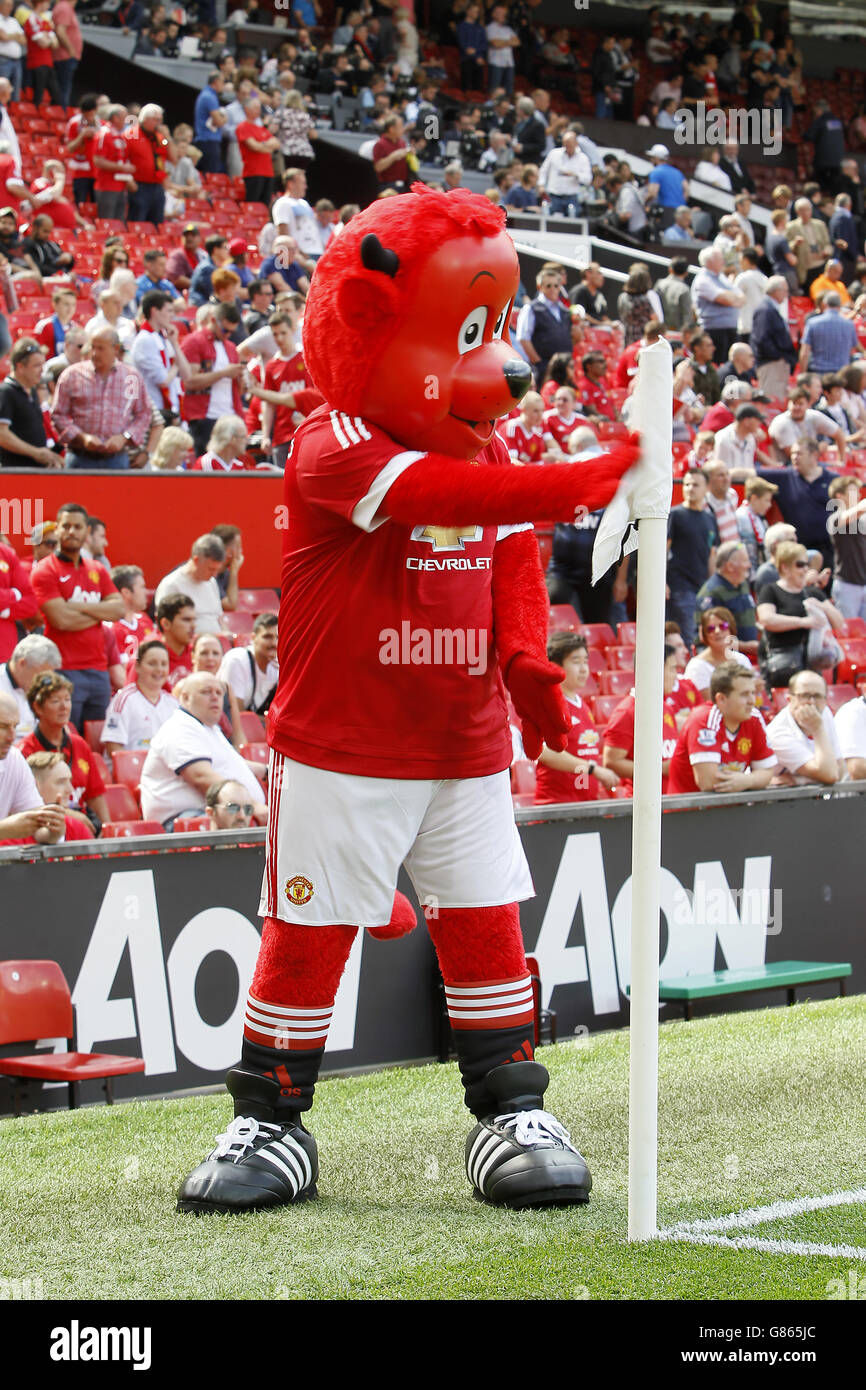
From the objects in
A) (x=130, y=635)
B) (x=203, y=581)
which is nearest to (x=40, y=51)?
(x=203, y=581)

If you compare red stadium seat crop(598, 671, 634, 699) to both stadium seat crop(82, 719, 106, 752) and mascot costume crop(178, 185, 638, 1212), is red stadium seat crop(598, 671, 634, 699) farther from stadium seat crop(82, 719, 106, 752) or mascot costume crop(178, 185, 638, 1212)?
mascot costume crop(178, 185, 638, 1212)

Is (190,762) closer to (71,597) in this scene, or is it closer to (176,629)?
(176,629)

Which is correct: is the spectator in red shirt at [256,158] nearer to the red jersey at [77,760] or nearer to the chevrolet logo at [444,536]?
the red jersey at [77,760]

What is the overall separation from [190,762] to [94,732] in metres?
1.25

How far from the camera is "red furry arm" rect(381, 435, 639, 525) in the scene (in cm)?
304

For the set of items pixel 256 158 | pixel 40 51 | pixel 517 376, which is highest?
pixel 40 51

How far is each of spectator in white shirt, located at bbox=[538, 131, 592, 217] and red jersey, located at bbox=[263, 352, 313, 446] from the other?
8.28 meters

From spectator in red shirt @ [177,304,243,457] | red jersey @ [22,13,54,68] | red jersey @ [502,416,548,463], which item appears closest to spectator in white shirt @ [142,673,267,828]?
spectator in red shirt @ [177,304,243,457]

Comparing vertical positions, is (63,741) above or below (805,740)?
above

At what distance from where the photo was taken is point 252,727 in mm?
8172

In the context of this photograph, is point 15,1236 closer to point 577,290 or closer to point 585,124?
point 577,290

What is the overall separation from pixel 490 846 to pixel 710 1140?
0.94 metres

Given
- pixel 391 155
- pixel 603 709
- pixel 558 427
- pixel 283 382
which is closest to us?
pixel 603 709

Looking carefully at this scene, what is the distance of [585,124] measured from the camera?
23578mm
